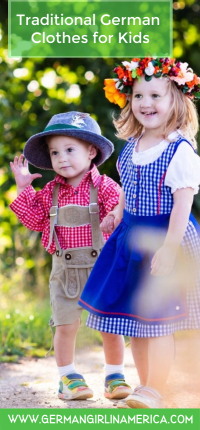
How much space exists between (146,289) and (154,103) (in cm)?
78

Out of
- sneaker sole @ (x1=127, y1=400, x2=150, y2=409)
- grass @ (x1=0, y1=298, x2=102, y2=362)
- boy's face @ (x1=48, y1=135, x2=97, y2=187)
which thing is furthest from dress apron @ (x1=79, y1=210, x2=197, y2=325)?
grass @ (x1=0, y1=298, x2=102, y2=362)

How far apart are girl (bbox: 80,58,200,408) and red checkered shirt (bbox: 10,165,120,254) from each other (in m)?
0.37

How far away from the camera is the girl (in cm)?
291

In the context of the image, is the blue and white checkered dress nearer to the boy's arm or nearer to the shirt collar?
the shirt collar

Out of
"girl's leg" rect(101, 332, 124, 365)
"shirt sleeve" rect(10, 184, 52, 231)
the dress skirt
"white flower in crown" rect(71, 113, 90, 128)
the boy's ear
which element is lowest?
"girl's leg" rect(101, 332, 124, 365)

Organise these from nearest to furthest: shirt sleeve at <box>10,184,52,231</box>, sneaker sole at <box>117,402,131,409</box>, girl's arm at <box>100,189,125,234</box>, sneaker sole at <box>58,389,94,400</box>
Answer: sneaker sole at <box>117,402,131,409</box> < girl's arm at <box>100,189,125,234</box> < sneaker sole at <box>58,389,94,400</box> < shirt sleeve at <box>10,184,52,231</box>

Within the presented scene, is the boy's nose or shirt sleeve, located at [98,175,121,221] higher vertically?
the boy's nose

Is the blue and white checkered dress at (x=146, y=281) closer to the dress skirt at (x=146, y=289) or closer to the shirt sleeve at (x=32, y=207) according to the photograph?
the dress skirt at (x=146, y=289)

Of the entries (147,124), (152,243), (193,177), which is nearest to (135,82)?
(147,124)

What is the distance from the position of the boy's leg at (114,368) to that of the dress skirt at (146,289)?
19.0 inches

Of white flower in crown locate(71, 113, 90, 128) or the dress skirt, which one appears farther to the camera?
white flower in crown locate(71, 113, 90, 128)

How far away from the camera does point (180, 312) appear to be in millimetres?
2926
